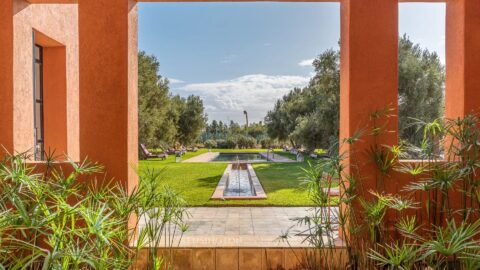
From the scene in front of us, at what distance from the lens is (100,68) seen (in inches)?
140

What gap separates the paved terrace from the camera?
359cm

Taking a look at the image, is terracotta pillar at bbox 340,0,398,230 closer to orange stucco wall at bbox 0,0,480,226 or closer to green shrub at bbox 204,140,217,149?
orange stucco wall at bbox 0,0,480,226

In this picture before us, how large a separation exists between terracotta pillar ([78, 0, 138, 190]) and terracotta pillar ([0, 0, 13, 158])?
784 millimetres

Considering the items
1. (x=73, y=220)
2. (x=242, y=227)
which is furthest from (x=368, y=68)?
(x=73, y=220)

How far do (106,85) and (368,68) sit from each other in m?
2.93

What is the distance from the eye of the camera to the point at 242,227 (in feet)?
15.1

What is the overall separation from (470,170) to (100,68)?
3.85 meters

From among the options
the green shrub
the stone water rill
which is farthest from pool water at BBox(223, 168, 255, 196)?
the green shrub

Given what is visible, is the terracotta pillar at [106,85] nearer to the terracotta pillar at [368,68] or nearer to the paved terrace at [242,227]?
the paved terrace at [242,227]

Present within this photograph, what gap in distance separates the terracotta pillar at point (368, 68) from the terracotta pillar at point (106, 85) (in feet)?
8.22

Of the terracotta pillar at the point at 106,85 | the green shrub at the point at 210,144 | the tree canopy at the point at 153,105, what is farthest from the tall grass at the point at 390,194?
the green shrub at the point at 210,144

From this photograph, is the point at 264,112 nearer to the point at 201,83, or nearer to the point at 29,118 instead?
the point at 201,83

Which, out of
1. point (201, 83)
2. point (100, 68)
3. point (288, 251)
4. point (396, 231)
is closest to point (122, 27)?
point (100, 68)

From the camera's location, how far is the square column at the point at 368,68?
352 centimetres
